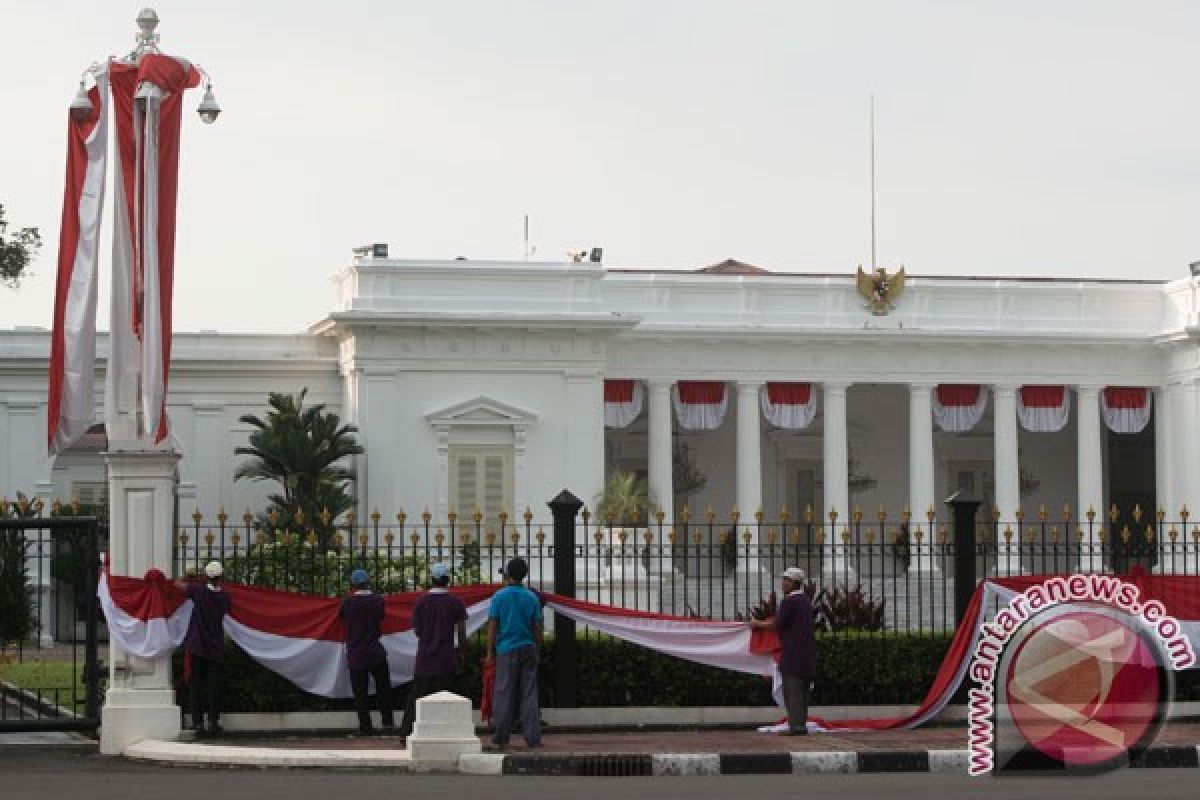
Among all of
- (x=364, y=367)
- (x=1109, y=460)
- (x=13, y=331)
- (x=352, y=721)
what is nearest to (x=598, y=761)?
(x=352, y=721)

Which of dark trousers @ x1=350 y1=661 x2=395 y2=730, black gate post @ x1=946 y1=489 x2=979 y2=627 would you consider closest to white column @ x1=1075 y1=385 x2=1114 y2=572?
black gate post @ x1=946 y1=489 x2=979 y2=627

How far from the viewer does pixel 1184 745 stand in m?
18.1

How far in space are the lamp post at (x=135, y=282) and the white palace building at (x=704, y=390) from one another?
22.8 metres

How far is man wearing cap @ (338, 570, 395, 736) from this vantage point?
778 inches

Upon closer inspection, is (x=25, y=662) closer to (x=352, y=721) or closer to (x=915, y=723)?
(x=352, y=721)

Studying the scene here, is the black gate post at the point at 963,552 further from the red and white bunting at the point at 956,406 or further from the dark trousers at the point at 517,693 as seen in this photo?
the red and white bunting at the point at 956,406

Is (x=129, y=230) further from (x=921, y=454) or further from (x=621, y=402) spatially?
(x=921, y=454)

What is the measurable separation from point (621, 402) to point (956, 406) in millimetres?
7115

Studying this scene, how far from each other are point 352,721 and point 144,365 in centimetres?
356

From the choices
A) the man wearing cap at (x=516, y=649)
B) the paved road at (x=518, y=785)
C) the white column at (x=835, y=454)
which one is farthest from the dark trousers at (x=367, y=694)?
the white column at (x=835, y=454)

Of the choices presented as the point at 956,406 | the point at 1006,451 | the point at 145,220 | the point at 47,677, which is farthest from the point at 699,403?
the point at 145,220

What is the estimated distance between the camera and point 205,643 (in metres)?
19.5

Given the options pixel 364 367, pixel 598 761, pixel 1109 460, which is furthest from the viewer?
pixel 1109 460

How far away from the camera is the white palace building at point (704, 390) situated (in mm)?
43906
